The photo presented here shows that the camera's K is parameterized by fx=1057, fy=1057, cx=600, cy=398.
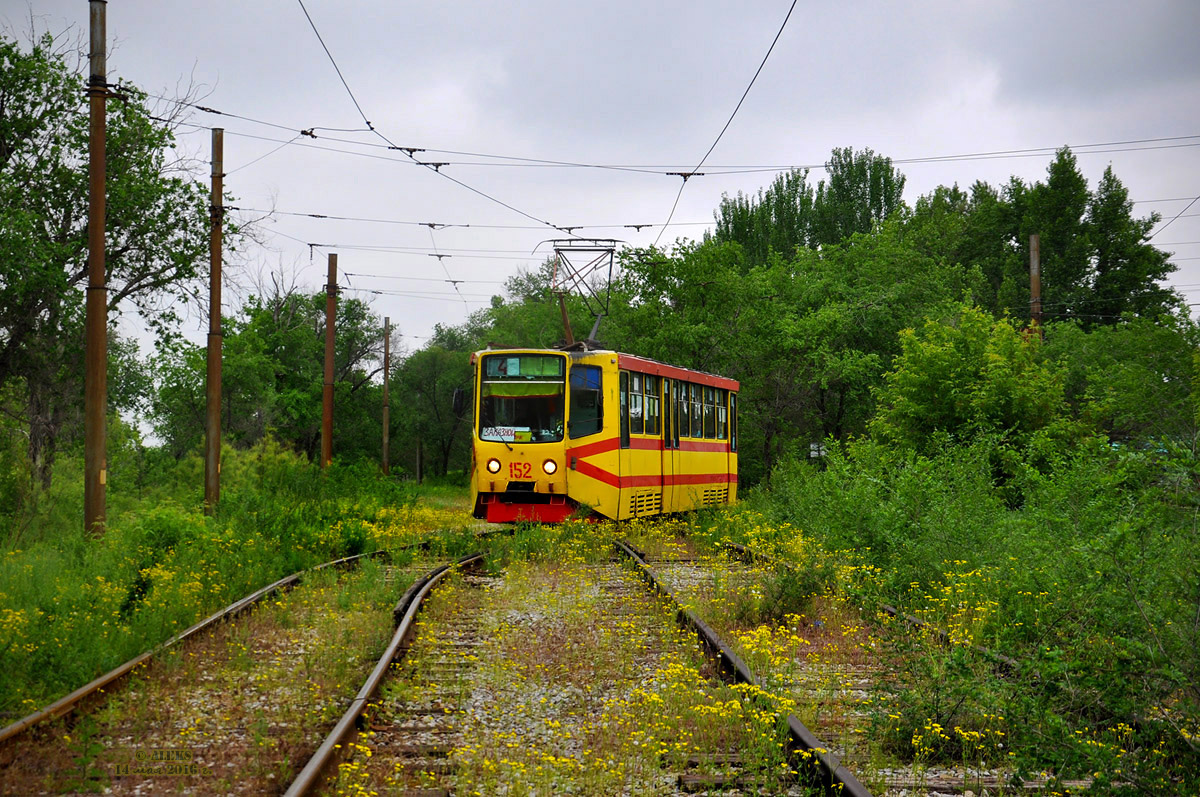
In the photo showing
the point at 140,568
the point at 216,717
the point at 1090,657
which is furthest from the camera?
the point at 140,568

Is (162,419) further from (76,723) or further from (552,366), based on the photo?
(76,723)

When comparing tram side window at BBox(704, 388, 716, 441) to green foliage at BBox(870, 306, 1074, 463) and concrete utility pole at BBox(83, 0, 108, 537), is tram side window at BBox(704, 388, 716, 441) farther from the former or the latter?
concrete utility pole at BBox(83, 0, 108, 537)

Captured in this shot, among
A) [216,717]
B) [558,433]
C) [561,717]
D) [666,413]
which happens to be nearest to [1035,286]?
[666,413]

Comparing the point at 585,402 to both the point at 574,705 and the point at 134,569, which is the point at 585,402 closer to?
the point at 134,569

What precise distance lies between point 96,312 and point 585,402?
24.4 ft

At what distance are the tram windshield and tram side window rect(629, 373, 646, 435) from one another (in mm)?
1194

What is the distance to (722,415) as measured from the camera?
24.5 meters

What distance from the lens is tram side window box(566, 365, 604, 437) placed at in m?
17.2

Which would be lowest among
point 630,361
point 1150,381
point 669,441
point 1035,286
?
point 669,441

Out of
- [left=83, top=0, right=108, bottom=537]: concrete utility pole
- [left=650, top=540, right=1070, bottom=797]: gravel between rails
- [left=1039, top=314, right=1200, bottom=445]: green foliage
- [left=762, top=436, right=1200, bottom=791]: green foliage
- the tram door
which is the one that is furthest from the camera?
[left=1039, top=314, right=1200, bottom=445]: green foliage

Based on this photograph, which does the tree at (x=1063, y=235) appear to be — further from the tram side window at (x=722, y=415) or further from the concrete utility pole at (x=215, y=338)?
the concrete utility pole at (x=215, y=338)

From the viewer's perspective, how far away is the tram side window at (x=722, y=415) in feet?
78.9

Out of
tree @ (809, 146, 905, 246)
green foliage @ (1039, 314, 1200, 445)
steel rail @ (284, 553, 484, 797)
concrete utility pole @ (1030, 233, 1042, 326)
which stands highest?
tree @ (809, 146, 905, 246)

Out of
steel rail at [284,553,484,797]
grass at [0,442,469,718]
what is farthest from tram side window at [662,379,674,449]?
steel rail at [284,553,484,797]
